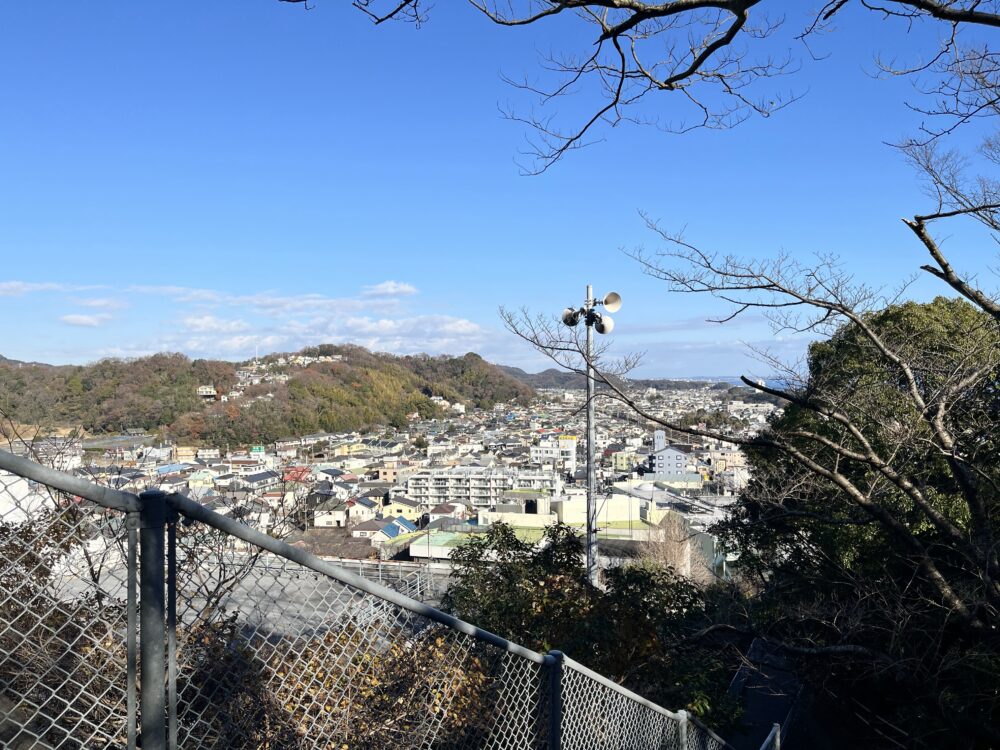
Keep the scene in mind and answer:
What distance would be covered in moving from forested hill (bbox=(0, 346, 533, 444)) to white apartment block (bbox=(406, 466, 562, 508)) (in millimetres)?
8084

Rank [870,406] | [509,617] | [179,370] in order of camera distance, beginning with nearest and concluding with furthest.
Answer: [509,617]
[870,406]
[179,370]

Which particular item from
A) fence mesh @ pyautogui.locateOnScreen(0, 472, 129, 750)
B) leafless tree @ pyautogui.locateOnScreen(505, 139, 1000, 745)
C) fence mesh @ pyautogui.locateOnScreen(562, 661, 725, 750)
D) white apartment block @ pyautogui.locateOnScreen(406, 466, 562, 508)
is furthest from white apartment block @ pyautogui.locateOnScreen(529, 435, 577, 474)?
fence mesh @ pyautogui.locateOnScreen(0, 472, 129, 750)

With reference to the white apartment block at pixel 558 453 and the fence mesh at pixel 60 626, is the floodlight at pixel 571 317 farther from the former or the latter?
the white apartment block at pixel 558 453

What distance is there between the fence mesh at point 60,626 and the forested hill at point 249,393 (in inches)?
190

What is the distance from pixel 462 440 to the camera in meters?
56.3

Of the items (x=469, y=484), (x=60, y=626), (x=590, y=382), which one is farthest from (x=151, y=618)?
(x=469, y=484)

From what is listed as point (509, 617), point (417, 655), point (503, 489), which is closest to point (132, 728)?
point (417, 655)

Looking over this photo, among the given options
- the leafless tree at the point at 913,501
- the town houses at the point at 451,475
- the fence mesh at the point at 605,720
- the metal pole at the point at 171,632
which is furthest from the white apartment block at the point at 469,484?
the metal pole at the point at 171,632

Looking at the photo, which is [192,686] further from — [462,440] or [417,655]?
[462,440]

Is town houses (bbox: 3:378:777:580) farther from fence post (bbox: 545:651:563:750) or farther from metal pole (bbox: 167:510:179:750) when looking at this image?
metal pole (bbox: 167:510:179:750)

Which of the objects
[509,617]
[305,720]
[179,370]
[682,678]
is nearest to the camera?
[305,720]

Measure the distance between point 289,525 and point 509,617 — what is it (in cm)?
209

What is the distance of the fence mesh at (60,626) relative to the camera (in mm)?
1152

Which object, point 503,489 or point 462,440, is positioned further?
point 462,440
